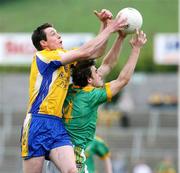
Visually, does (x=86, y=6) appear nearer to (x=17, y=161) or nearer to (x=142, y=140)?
(x=142, y=140)

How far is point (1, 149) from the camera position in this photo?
34.3 meters

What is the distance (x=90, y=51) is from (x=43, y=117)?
0.98 meters

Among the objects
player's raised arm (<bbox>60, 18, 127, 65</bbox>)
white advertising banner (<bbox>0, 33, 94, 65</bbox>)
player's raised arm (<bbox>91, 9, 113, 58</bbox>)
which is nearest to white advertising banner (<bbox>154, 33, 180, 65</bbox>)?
white advertising banner (<bbox>0, 33, 94, 65</bbox>)

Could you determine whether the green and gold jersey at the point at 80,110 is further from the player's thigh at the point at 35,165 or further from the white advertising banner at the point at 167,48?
Answer: the white advertising banner at the point at 167,48

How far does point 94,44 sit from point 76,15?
162ft

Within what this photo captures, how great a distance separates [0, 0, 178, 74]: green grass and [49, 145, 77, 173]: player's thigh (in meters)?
42.9

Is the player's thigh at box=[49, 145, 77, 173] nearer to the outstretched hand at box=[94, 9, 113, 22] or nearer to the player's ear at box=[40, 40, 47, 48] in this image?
the player's ear at box=[40, 40, 47, 48]

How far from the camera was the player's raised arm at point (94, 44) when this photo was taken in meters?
10.6

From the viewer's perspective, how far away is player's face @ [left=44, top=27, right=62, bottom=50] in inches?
432

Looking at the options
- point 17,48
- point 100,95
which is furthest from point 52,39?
point 17,48

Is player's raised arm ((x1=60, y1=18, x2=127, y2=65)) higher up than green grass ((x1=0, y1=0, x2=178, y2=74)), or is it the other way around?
player's raised arm ((x1=60, y1=18, x2=127, y2=65))

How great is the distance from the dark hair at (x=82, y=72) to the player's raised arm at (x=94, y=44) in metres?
0.42

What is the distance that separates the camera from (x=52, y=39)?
11008mm

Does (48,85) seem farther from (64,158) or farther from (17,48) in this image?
(17,48)
